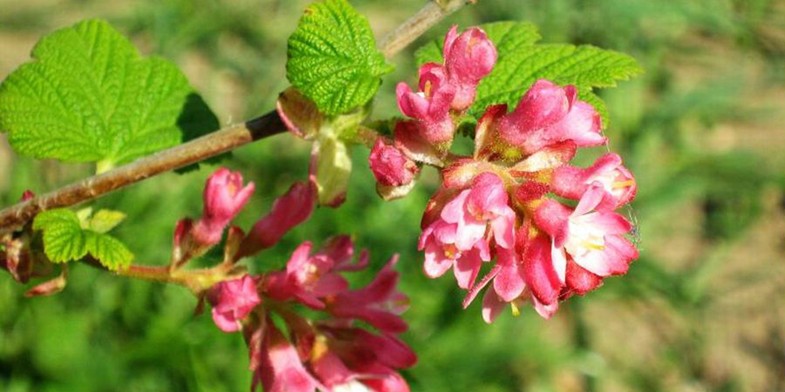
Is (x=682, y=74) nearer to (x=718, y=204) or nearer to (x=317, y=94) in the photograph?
(x=718, y=204)

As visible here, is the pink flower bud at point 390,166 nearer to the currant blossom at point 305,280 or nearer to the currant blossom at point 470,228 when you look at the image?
the currant blossom at point 470,228

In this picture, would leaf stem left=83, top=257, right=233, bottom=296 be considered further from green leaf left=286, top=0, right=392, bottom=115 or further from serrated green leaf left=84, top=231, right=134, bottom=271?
green leaf left=286, top=0, right=392, bottom=115

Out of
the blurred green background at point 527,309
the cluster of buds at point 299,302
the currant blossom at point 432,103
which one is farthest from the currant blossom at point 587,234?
the blurred green background at point 527,309

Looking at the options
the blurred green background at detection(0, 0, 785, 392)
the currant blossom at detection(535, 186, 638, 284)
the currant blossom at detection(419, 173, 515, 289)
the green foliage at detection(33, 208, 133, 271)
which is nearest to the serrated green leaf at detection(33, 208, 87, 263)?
the green foliage at detection(33, 208, 133, 271)

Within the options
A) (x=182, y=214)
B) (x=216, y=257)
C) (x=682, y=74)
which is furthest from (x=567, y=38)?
(x=216, y=257)

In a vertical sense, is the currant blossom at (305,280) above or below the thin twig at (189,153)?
below
